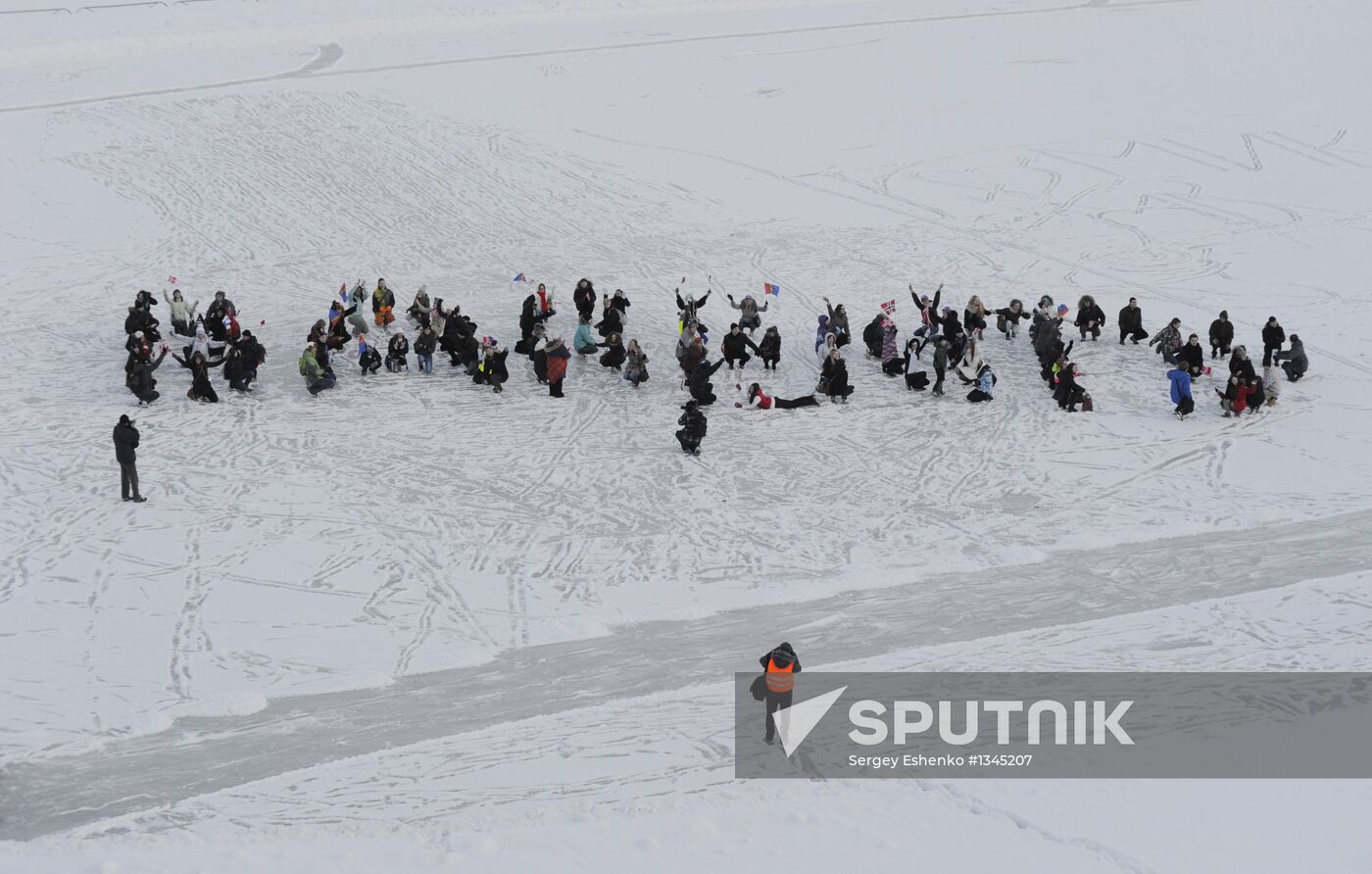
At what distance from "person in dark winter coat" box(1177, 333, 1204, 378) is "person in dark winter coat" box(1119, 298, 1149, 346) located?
62.3 inches

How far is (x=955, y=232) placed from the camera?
26.7m

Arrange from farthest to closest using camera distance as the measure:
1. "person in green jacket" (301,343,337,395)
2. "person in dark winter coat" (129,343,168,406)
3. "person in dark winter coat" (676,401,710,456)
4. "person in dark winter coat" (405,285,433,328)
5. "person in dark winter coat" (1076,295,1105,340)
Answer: "person in dark winter coat" (405,285,433,328) < "person in dark winter coat" (1076,295,1105,340) < "person in green jacket" (301,343,337,395) < "person in dark winter coat" (129,343,168,406) < "person in dark winter coat" (676,401,710,456)

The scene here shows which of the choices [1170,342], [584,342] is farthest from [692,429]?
[1170,342]

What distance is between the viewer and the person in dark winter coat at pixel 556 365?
18969 millimetres

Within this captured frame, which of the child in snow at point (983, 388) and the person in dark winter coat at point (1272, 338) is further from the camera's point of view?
the person in dark winter coat at point (1272, 338)

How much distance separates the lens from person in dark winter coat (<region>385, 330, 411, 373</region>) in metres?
19.7

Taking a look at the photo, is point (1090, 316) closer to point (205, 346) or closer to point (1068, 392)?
point (1068, 392)

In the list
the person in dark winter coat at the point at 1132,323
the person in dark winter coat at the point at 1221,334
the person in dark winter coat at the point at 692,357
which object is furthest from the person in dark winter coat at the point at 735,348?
the person in dark winter coat at the point at 1221,334

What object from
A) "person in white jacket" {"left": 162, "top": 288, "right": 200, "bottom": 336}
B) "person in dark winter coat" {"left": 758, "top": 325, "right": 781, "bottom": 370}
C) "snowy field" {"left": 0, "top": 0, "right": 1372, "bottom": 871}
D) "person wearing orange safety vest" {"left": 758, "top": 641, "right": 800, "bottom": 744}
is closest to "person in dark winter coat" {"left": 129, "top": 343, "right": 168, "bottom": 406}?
"snowy field" {"left": 0, "top": 0, "right": 1372, "bottom": 871}

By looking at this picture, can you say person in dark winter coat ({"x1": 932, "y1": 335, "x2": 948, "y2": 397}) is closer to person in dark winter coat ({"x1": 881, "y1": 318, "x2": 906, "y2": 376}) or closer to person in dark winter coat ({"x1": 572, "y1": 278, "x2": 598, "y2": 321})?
person in dark winter coat ({"x1": 881, "y1": 318, "x2": 906, "y2": 376})

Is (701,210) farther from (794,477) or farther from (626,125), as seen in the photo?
(794,477)

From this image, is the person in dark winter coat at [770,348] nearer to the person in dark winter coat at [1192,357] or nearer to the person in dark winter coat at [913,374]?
the person in dark winter coat at [913,374]

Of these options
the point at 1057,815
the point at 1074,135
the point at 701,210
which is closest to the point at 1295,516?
the point at 1057,815

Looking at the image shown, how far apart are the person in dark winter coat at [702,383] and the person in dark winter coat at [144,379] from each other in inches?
297
